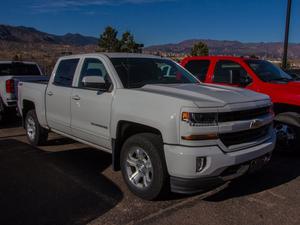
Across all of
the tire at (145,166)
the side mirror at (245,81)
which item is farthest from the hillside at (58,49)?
the tire at (145,166)

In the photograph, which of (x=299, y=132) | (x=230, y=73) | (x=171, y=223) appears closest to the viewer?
(x=171, y=223)

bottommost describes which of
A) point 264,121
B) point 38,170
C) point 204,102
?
point 38,170

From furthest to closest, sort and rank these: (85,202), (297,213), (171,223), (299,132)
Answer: (299,132) → (85,202) → (297,213) → (171,223)

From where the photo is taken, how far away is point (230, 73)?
7273 millimetres

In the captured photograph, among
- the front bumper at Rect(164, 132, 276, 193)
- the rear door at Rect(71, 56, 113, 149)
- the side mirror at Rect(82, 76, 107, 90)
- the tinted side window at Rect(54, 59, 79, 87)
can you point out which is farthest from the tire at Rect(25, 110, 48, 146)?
the front bumper at Rect(164, 132, 276, 193)

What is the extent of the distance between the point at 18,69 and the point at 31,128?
3866mm

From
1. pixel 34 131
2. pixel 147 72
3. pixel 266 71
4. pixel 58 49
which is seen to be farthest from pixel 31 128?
pixel 58 49

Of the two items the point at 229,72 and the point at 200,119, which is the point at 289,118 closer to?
the point at 229,72

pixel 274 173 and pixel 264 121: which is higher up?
pixel 264 121

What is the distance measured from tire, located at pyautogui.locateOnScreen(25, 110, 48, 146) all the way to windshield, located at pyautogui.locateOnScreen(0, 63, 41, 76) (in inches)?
139

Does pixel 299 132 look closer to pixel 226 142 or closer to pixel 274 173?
pixel 274 173

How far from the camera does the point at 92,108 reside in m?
5.24

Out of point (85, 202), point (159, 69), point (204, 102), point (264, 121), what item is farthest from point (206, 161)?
point (159, 69)

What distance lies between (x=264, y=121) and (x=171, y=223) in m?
1.74
